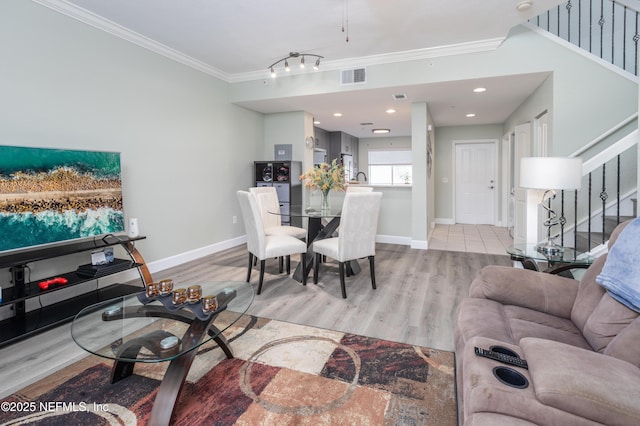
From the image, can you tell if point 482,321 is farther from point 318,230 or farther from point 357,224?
point 318,230

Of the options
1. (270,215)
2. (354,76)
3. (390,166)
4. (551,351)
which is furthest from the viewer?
(390,166)

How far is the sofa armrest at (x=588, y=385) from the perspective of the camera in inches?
36.2

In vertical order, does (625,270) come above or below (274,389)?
above

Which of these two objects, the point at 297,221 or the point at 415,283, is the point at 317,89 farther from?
the point at 415,283

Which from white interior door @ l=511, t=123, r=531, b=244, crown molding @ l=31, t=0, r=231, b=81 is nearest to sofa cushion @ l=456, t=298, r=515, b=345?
white interior door @ l=511, t=123, r=531, b=244

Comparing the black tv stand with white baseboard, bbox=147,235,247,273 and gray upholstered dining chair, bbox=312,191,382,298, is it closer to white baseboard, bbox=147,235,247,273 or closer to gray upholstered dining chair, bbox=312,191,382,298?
white baseboard, bbox=147,235,247,273

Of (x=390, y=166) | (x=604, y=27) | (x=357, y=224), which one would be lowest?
(x=357, y=224)

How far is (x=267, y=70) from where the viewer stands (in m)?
5.07

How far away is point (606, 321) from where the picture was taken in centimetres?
142

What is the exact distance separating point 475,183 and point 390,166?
339cm

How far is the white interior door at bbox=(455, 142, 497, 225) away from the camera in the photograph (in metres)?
7.86

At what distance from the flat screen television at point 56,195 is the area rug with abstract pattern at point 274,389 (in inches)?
47.2

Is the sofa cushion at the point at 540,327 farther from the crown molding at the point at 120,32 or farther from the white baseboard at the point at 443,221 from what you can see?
the white baseboard at the point at 443,221

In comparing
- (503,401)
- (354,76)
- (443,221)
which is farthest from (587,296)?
(443,221)
